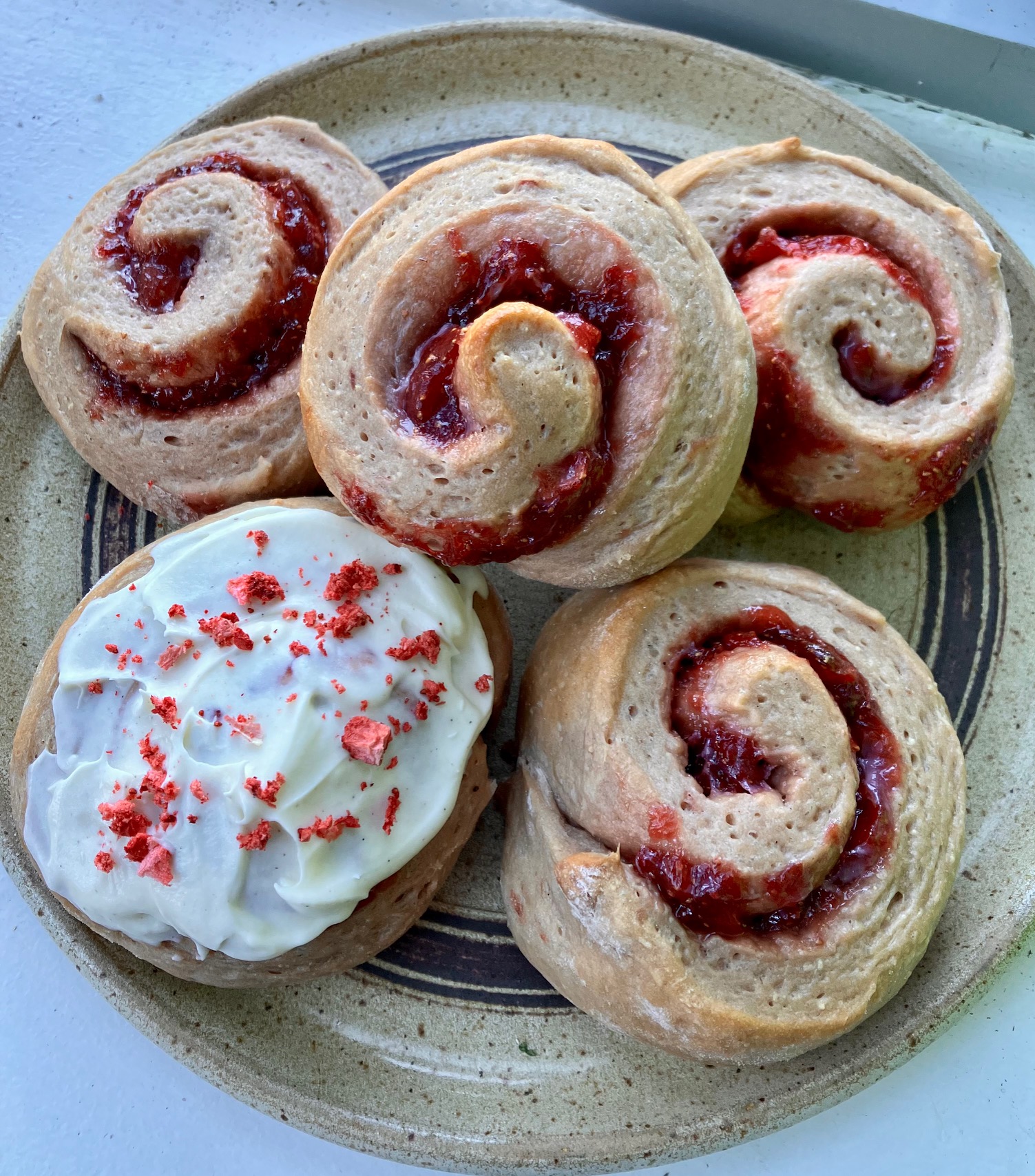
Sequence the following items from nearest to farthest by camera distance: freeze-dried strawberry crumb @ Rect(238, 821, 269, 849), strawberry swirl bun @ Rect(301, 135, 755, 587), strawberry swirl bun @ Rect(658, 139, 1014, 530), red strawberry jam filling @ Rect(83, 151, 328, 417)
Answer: strawberry swirl bun @ Rect(301, 135, 755, 587) → freeze-dried strawberry crumb @ Rect(238, 821, 269, 849) → strawberry swirl bun @ Rect(658, 139, 1014, 530) → red strawberry jam filling @ Rect(83, 151, 328, 417)

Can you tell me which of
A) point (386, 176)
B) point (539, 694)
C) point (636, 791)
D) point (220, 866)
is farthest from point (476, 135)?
point (220, 866)

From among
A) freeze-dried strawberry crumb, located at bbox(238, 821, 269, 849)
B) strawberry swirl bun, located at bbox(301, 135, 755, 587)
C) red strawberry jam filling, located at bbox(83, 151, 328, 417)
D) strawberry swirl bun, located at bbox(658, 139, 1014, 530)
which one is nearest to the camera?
strawberry swirl bun, located at bbox(301, 135, 755, 587)

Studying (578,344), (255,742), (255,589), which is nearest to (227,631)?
(255,589)

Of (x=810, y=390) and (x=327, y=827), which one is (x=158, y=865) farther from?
(x=810, y=390)

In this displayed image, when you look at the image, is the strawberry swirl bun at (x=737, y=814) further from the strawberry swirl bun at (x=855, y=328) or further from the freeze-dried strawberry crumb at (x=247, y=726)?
the freeze-dried strawberry crumb at (x=247, y=726)

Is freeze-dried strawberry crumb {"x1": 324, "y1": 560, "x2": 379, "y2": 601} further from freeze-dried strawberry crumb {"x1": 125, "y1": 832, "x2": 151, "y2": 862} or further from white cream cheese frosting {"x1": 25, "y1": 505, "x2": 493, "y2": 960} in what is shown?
freeze-dried strawberry crumb {"x1": 125, "y1": 832, "x2": 151, "y2": 862}

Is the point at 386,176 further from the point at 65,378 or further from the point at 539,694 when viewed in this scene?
the point at 539,694

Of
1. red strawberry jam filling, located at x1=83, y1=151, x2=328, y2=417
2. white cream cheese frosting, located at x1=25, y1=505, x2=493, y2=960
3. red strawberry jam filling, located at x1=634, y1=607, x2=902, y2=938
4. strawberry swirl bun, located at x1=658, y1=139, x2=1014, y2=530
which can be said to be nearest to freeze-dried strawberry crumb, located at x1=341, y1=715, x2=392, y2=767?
white cream cheese frosting, located at x1=25, y1=505, x2=493, y2=960
